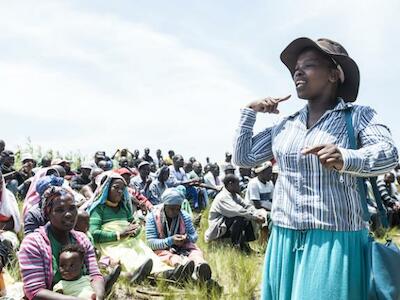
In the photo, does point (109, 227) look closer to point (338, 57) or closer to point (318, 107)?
point (318, 107)

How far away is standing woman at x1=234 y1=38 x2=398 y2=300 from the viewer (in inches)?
81.5

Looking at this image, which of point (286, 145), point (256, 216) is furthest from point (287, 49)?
point (256, 216)

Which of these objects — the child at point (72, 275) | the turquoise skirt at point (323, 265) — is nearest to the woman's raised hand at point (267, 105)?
the turquoise skirt at point (323, 265)

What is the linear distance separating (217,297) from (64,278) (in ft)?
5.62

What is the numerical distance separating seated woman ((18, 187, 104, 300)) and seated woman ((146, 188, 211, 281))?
6.47 feet

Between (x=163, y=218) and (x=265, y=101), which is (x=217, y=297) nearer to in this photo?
(x=163, y=218)

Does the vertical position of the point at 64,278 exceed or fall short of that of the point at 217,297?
it exceeds it

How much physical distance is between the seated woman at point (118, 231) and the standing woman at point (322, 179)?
10.3 ft

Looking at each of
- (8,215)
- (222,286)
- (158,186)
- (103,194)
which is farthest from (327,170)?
(158,186)

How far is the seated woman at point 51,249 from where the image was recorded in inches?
136

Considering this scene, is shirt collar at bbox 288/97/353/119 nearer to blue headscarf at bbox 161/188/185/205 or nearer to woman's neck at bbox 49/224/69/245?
woman's neck at bbox 49/224/69/245

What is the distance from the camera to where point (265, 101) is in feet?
8.23

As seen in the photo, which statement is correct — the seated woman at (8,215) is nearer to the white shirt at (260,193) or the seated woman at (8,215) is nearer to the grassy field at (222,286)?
the grassy field at (222,286)

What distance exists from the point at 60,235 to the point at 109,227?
88.7 inches
